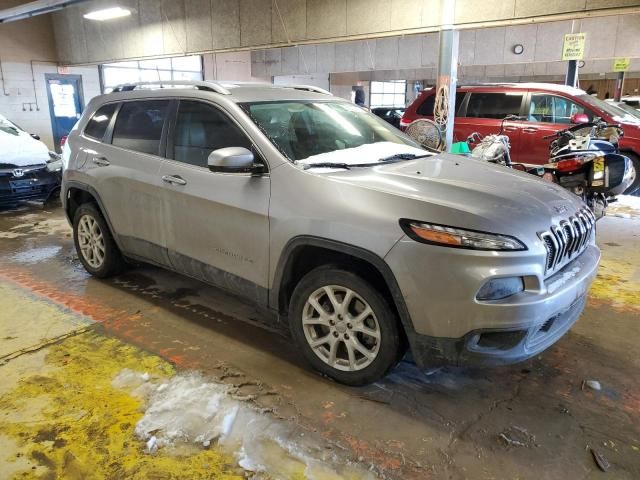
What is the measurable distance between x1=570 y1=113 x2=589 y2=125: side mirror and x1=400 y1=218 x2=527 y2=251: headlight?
6631mm

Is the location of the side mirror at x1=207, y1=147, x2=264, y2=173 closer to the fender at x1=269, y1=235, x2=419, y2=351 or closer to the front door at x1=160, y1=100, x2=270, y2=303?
the front door at x1=160, y1=100, x2=270, y2=303

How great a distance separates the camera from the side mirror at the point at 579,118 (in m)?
7.85

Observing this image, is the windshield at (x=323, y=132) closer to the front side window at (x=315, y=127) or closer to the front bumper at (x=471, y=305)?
Result: the front side window at (x=315, y=127)

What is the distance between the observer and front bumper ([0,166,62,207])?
23.2ft

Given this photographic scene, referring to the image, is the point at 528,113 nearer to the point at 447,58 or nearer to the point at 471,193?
the point at 447,58

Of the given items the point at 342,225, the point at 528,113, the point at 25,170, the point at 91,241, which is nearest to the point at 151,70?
the point at 25,170

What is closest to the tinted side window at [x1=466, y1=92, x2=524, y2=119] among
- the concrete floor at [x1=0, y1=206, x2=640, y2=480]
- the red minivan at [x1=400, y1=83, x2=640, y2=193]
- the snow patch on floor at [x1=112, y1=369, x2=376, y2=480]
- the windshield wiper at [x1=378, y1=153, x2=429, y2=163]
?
the red minivan at [x1=400, y1=83, x2=640, y2=193]

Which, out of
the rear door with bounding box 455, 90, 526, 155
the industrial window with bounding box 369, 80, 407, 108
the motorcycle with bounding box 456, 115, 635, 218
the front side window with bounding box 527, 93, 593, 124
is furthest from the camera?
the industrial window with bounding box 369, 80, 407, 108

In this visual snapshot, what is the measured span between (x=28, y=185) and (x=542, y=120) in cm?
808

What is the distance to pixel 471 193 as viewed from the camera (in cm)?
257

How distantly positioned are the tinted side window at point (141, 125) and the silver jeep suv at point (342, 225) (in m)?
0.01

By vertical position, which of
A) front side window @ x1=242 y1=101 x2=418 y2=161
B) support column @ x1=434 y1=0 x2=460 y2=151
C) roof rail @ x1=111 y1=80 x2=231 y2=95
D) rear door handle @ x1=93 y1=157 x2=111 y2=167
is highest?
support column @ x1=434 y1=0 x2=460 y2=151

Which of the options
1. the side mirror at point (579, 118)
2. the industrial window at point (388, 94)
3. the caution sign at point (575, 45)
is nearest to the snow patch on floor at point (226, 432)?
the side mirror at point (579, 118)

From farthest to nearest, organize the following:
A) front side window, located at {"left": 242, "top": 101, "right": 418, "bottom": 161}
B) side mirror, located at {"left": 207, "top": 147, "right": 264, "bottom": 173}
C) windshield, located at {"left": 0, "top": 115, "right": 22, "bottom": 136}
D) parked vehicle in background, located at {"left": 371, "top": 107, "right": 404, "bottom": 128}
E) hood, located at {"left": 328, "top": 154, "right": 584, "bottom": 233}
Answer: parked vehicle in background, located at {"left": 371, "top": 107, "right": 404, "bottom": 128}, windshield, located at {"left": 0, "top": 115, "right": 22, "bottom": 136}, front side window, located at {"left": 242, "top": 101, "right": 418, "bottom": 161}, side mirror, located at {"left": 207, "top": 147, "right": 264, "bottom": 173}, hood, located at {"left": 328, "top": 154, "right": 584, "bottom": 233}
